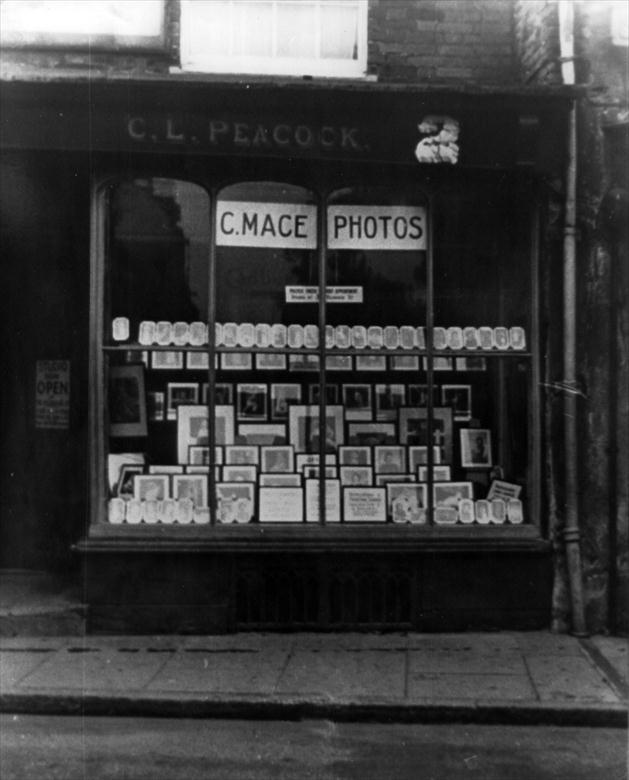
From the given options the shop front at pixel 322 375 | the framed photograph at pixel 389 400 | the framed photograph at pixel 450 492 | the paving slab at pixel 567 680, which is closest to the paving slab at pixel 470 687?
the paving slab at pixel 567 680

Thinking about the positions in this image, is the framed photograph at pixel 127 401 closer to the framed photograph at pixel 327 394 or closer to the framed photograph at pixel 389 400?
the framed photograph at pixel 327 394

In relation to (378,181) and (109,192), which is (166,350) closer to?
(109,192)

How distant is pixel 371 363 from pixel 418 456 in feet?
2.82

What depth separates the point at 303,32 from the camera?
8711 millimetres

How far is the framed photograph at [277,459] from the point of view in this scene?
8.56 meters

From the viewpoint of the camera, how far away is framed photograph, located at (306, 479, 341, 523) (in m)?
8.48

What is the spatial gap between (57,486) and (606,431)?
480cm

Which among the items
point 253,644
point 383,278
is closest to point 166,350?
point 383,278

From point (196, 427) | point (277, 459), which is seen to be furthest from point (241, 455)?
point (196, 427)

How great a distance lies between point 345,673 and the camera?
23.9 feet

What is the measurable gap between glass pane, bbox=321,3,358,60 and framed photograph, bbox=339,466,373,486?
3.44 meters

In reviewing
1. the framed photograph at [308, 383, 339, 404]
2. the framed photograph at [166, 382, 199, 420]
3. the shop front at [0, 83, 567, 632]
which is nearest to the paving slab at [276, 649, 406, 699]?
the shop front at [0, 83, 567, 632]

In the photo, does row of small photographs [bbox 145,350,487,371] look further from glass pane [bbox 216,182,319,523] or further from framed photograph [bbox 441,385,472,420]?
framed photograph [bbox 441,385,472,420]

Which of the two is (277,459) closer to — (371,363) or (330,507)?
(330,507)
